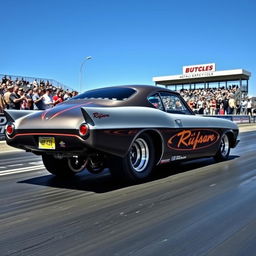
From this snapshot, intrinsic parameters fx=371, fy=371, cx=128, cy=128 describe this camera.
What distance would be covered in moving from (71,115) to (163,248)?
242cm

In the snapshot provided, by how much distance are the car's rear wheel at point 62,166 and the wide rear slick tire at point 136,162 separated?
3.12ft

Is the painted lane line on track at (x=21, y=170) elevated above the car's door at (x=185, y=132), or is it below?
below

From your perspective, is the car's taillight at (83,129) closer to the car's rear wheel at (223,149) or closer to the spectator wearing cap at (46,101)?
the car's rear wheel at (223,149)

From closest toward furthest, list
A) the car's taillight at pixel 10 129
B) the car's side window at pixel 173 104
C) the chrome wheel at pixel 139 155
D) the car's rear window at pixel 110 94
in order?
the car's taillight at pixel 10 129 < the chrome wheel at pixel 139 155 < the car's rear window at pixel 110 94 < the car's side window at pixel 173 104

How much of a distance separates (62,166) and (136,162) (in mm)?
1277

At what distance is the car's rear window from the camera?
5.57 meters

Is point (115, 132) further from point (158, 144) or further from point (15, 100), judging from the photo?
point (15, 100)

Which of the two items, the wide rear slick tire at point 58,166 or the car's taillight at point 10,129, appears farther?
the wide rear slick tire at point 58,166

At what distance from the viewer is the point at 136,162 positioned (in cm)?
548

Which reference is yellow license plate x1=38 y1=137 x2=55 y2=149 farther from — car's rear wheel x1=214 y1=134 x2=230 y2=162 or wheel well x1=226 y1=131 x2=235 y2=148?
wheel well x1=226 y1=131 x2=235 y2=148

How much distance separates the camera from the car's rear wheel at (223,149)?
758 centimetres

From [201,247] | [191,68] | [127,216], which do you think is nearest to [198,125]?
[127,216]

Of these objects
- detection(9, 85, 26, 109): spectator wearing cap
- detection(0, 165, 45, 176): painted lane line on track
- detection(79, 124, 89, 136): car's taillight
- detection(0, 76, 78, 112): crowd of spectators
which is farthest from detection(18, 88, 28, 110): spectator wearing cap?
detection(79, 124, 89, 136): car's taillight

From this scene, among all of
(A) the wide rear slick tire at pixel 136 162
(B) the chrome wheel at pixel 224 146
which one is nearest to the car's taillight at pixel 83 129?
(A) the wide rear slick tire at pixel 136 162
